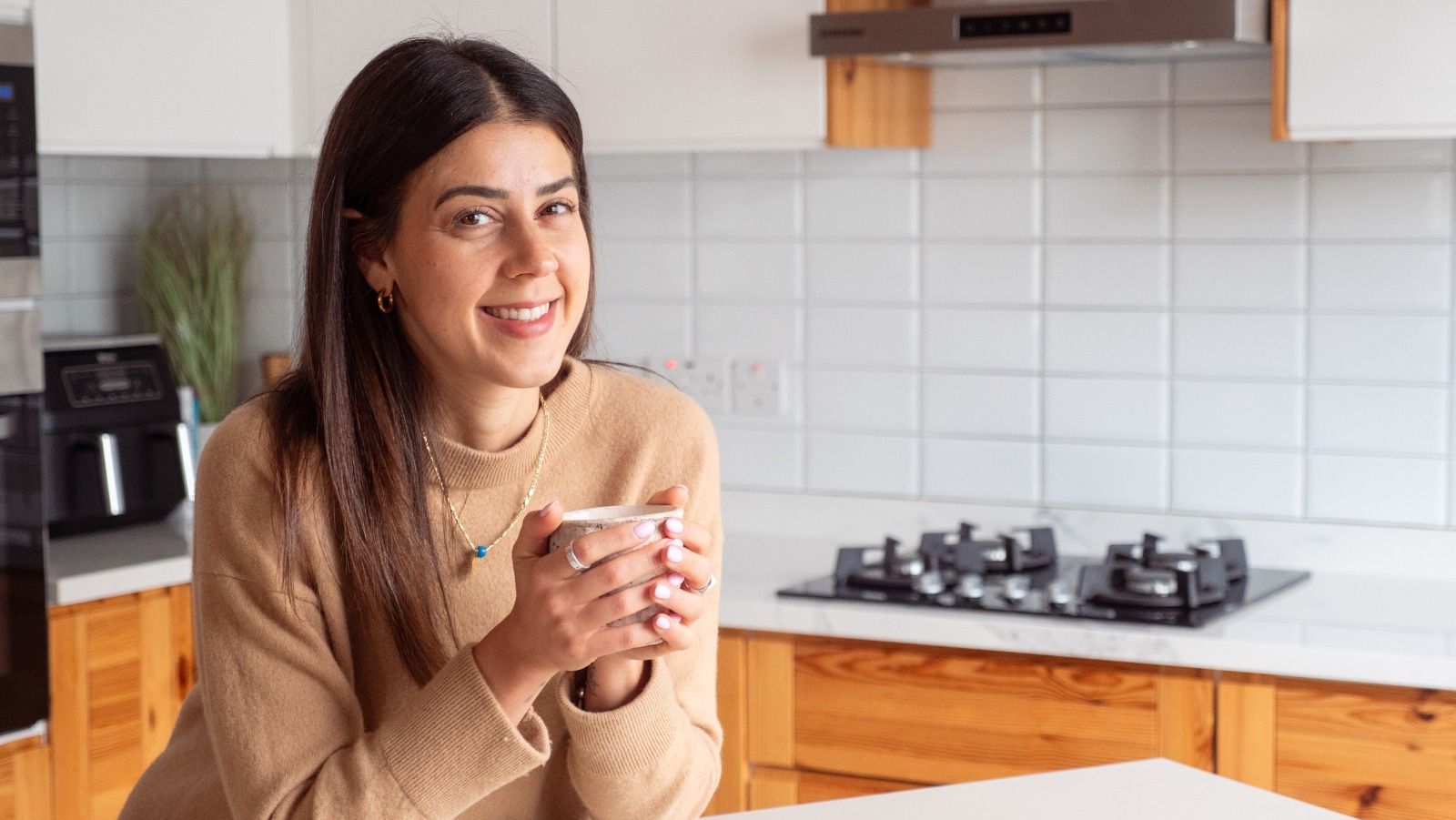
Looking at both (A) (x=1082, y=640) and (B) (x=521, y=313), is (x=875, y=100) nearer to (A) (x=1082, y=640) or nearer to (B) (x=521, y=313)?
(A) (x=1082, y=640)

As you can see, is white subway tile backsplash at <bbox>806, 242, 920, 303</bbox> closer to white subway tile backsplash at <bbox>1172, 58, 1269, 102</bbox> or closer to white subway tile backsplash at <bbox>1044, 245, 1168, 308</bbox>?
white subway tile backsplash at <bbox>1044, 245, 1168, 308</bbox>

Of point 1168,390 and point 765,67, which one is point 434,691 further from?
point 1168,390

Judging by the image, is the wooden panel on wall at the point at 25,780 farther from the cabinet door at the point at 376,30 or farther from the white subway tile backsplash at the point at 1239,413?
the white subway tile backsplash at the point at 1239,413

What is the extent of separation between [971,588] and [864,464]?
1.95ft

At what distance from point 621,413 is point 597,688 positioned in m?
0.33

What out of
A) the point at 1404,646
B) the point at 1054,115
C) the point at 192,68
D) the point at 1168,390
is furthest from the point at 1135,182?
the point at 192,68

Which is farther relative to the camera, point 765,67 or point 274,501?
point 765,67

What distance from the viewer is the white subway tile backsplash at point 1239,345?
2682mm

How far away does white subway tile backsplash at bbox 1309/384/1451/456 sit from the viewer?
8.52ft

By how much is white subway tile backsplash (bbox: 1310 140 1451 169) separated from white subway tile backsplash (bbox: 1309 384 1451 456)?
353 millimetres

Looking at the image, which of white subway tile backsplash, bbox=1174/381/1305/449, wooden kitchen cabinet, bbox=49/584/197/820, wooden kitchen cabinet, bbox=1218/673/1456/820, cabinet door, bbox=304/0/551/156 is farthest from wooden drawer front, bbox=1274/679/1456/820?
wooden kitchen cabinet, bbox=49/584/197/820

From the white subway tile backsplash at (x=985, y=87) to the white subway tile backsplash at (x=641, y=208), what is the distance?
0.52 meters

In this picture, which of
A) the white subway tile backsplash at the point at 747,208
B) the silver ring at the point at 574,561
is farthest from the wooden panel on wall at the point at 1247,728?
the silver ring at the point at 574,561

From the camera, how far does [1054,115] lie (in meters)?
2.81
